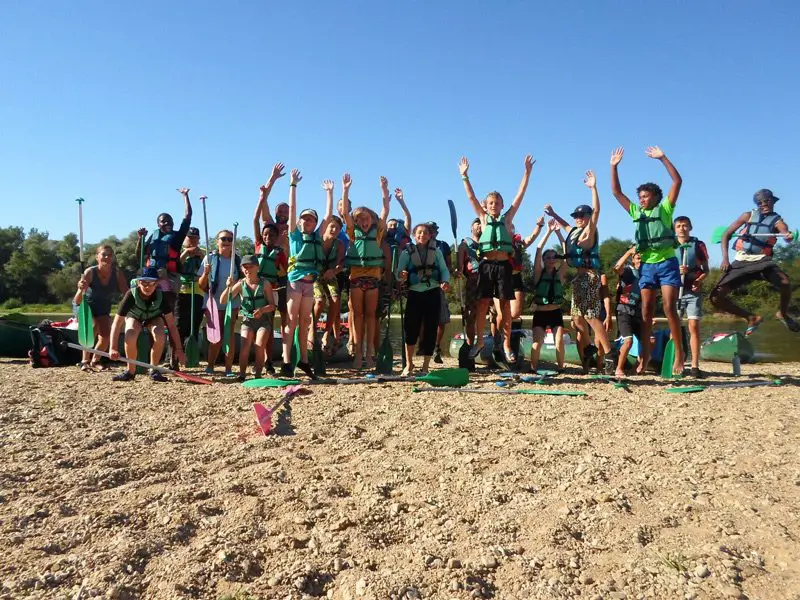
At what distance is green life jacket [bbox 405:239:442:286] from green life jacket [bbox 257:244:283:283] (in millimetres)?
1564

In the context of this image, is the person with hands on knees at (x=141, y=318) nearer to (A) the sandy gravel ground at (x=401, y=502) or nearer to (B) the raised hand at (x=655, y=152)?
(A) the sandy gravel ground at (x=401, y=502)

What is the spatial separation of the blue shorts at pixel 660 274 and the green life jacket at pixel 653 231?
0.19 meters

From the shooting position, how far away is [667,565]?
209 cm

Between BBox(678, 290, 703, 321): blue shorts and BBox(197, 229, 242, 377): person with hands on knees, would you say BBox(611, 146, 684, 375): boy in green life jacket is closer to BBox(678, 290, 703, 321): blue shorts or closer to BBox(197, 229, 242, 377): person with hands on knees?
BBox(678, 290, 703, 321): blue shorts

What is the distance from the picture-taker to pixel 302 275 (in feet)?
19.9

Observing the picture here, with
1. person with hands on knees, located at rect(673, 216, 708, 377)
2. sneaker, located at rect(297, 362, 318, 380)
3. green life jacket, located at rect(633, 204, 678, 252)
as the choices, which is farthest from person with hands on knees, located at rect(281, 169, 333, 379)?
person with hands on knees, located at rect(673, 216, 708, 377)

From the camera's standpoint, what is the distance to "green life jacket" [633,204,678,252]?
580 cm

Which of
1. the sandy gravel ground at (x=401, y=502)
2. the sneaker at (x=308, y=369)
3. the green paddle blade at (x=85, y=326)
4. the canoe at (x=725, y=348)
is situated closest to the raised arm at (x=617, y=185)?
the sandy gravel ground at (x=401, y=502)

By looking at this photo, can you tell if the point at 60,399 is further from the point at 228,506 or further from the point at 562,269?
the point at 562,269

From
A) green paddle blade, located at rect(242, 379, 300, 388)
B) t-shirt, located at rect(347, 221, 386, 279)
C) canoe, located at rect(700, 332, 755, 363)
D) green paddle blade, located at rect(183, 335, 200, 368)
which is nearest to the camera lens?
green paddle blade, located at rect(242, 379, 300, 388)

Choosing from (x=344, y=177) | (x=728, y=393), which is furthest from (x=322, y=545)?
(x=344, y=177)

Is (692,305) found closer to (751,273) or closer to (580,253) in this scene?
(751,273)

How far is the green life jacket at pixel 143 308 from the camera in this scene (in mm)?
6305

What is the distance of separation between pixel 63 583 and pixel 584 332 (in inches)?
245
